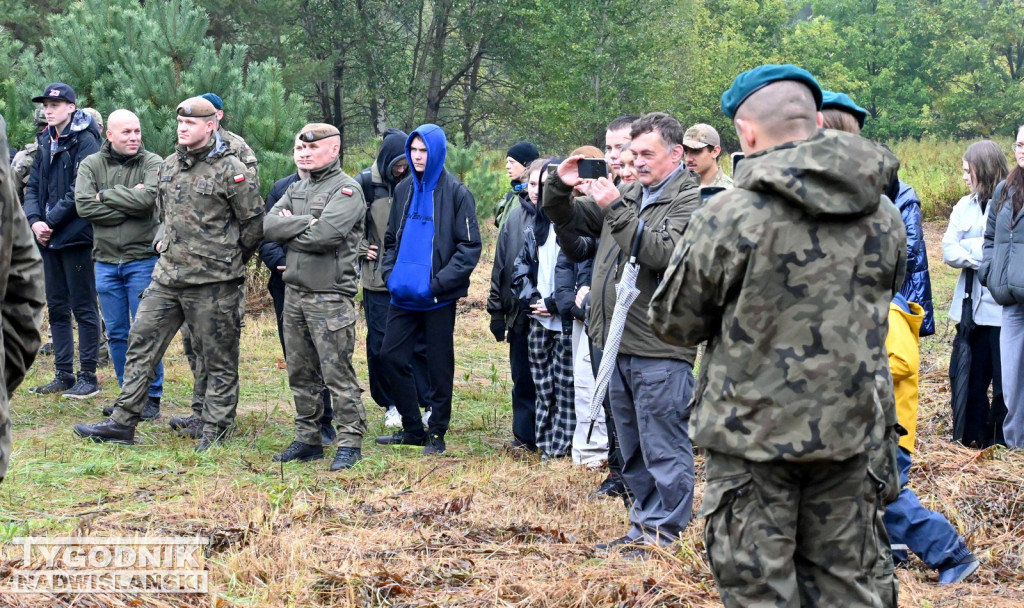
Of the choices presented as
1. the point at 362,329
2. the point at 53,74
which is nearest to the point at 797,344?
the point at 362,329

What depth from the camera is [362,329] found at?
10.8 m

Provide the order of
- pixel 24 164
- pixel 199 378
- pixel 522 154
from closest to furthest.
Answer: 1. pixel 199 378
2. pixel 522 154
3. pixel 24 164

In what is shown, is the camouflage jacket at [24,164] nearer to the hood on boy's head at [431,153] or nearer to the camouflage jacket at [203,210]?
the camouflage jacket at [203,210]

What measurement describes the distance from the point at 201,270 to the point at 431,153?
165 centimetres

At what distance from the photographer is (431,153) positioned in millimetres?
6391

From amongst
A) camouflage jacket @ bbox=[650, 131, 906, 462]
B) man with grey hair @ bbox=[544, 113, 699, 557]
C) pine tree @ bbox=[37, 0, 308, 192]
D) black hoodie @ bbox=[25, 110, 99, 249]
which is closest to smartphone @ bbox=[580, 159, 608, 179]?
man with grey hair @ bbox=[544, 113, 699, 557]

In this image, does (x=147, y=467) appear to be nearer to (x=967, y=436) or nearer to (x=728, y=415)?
(x=728, y=415)

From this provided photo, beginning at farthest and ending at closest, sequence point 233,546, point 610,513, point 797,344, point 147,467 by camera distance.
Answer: point 147,467, point 610,513, point 233,546, point 797,344

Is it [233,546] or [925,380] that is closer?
[233,546]

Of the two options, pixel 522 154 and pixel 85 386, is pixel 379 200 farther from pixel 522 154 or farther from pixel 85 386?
pixel 85 386

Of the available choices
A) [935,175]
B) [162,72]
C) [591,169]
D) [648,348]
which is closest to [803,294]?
[648,348]

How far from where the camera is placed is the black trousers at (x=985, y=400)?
625cm

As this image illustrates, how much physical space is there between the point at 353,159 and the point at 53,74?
667 cm

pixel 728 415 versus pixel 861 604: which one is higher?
pixel 728 415
